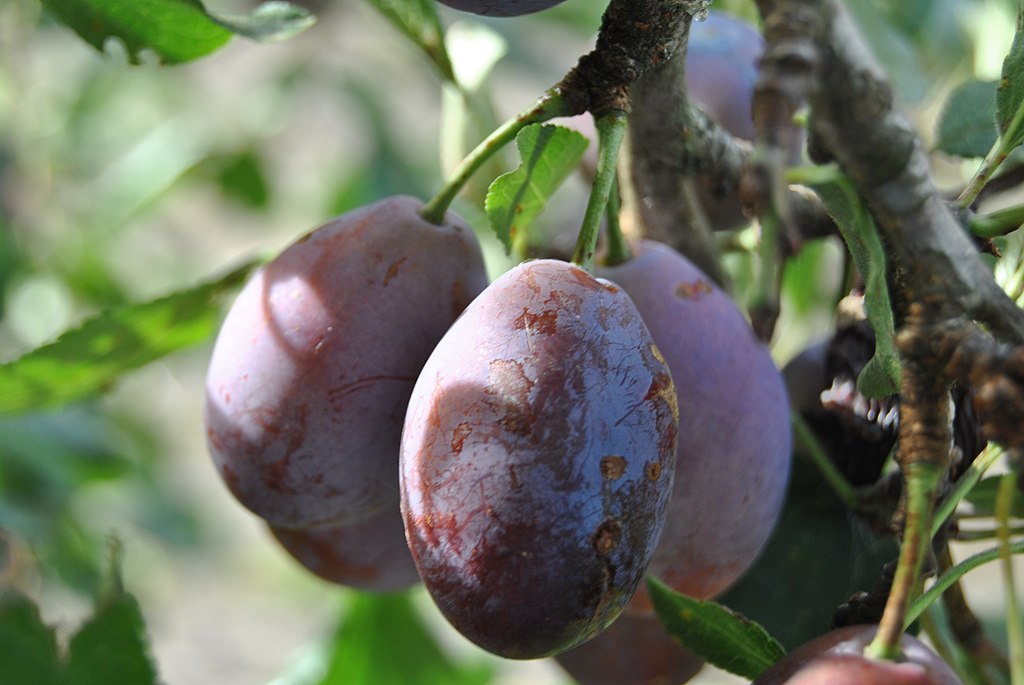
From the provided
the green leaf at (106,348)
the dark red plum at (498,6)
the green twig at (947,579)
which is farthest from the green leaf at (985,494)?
the green leaf at (106,348)

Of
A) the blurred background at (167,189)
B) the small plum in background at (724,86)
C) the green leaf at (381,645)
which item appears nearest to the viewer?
the small plum in background at (724,86)

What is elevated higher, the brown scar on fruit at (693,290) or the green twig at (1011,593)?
the green twig at (1011,593)

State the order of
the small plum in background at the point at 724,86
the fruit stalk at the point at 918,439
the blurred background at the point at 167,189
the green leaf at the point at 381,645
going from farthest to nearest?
the blurred background at the point at 167,189 → the green leaf at the point at 381,645 → the small plum in background at the point at 724,86 → the fruit stalk at the point at 918,439

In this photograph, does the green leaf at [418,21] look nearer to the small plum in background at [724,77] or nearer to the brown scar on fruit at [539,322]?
the small plum in background at [724,77]

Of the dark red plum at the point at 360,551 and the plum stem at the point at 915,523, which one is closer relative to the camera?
the plum stem at the point at 915,523

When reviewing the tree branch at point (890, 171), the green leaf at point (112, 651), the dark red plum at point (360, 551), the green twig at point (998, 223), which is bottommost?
the green leaf at point (112, 651)

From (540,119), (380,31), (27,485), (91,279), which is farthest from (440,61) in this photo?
(380,31)

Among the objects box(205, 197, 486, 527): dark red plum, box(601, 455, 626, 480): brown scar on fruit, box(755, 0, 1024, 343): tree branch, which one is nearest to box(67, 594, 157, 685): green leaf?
box(205, 197, 486, 527): dark red plum
